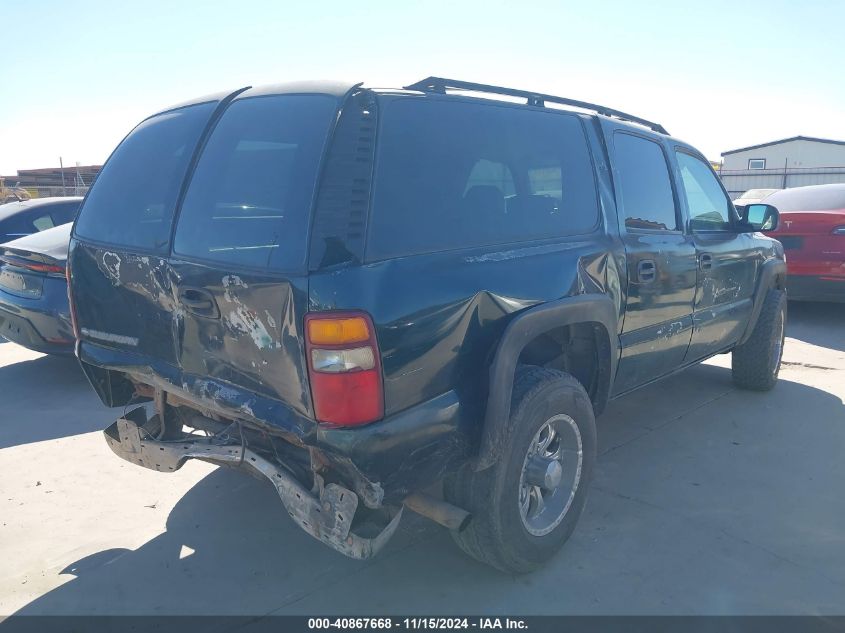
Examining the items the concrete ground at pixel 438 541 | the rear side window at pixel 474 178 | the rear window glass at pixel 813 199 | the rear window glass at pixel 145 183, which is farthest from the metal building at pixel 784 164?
the rear window glass at pixel 145 183

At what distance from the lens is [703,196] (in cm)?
443

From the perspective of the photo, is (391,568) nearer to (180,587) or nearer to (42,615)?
(180,587)

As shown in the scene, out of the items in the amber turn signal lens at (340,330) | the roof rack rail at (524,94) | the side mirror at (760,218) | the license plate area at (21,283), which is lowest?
the license plate area at (21,283)

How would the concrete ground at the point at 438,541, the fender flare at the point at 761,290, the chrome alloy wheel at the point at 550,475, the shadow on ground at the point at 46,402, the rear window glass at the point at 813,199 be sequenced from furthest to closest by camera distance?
the rear window glass at the point at 813,199, the fender flare at the point at 761,290, the shadow on ground at the point at 46,402, the chrome alloy wheel at the point at 550,475, the concrete ground at the point at 438,541

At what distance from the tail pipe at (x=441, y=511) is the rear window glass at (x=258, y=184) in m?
1.10

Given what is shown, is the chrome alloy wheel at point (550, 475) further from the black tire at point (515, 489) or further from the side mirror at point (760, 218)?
the side mirror at point (760, 218)

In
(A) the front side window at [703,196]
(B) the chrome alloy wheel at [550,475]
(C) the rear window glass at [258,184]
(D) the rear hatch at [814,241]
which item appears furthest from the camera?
(D) the rear hatch at [814,241]

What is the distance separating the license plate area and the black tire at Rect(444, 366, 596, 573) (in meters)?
4.03

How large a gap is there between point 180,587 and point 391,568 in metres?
0.91

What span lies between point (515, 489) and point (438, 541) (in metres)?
0.69

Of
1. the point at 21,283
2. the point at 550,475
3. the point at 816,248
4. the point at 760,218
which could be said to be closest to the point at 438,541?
the point at 550,475

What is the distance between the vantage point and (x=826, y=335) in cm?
743

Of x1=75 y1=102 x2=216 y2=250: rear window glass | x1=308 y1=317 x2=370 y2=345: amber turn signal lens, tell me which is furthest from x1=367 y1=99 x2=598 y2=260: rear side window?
x1=75 y1=102 x2=216 y2=250: rear window glass

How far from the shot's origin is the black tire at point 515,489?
263 centimetres
